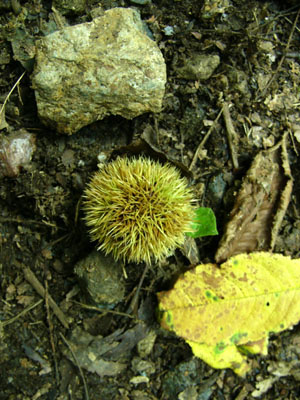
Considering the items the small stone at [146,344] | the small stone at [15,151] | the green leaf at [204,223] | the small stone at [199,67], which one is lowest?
the small stone at [146,344]

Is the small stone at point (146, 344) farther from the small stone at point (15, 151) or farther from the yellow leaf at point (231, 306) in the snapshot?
the small stone at point (15, 151)

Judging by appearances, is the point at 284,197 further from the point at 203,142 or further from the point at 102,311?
the point at 102,311

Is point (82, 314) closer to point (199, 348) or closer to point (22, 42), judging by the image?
point (199, 348)

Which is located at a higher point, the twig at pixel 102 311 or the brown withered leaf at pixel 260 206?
the brown withered leaf at pixel 260 206

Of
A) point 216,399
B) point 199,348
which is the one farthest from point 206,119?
point 216,399

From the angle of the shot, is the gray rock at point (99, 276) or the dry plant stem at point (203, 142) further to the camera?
the dry plant stem at point (203, 142)

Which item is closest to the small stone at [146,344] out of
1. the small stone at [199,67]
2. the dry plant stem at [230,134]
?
the dry plant stem at [230,134]
